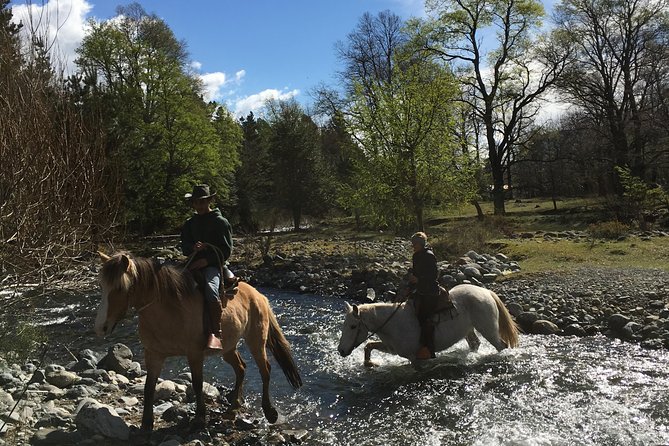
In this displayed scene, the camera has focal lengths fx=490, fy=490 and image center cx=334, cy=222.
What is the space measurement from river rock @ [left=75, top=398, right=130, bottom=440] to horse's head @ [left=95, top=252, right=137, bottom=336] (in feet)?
3.25

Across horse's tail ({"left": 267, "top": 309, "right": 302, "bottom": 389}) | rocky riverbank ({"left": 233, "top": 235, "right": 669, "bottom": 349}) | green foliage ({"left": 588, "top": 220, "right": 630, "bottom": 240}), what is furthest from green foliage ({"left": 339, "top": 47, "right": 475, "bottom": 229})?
horse's tail ({"left": 267, "top": 309, "right": 302, "bottom": 389})

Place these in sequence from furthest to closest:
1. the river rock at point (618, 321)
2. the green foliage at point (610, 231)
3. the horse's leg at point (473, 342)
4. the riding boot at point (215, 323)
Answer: the green foliage at point (610, 231) → the river rock at point (618, 321) → the horse's leg at point (473, 342) → the riding boot at point (215, 323)

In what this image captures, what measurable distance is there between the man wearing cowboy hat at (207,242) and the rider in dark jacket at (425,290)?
3.44 meters

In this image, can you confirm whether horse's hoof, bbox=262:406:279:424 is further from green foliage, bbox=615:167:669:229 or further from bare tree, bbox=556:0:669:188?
bare tree, bbox=556:0:669:188

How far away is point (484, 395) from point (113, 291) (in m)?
5.32

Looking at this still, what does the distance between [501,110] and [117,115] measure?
2626cm

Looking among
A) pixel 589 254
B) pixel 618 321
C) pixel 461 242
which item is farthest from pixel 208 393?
pixel 589 254

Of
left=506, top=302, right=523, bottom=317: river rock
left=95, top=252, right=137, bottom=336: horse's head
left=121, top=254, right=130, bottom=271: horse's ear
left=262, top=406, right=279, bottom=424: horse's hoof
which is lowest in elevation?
left=506, top=302, right=523, bottom=317: river rock

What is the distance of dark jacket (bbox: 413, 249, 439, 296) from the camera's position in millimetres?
8477

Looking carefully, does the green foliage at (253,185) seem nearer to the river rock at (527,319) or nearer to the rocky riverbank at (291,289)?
the rocky riverbank at (291,289)

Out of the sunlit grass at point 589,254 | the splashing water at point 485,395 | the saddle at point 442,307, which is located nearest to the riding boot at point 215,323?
the splashing water at point 485,395

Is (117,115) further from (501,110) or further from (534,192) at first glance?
(534,192)

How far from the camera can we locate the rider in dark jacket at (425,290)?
8453 mm

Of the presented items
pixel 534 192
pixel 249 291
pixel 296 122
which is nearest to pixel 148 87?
pixel 296 122
